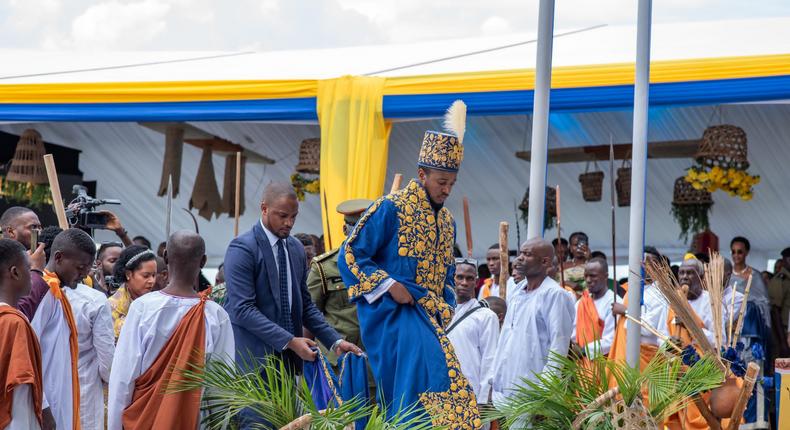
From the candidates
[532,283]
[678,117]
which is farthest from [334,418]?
[678,117]

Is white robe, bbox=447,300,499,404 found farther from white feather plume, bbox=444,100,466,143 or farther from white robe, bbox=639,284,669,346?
white feather plume, bbox=444,100,466,143

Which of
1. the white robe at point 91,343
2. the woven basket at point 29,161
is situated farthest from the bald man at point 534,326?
the woven basket at point 29,161

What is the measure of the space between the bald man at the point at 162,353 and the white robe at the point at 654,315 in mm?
3808

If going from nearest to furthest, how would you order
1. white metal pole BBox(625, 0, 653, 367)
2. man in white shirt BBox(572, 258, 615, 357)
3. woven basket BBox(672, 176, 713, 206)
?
white metal pole BBox(625, 0, 653, 367), man in white shirt BBox(572, 258, 615, 357), woven basket BBox(672, 176, 713, 206)

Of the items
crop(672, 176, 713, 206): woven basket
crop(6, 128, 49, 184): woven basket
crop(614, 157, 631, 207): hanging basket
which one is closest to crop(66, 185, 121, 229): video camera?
crop(6, 128, 49, 184): woven basket

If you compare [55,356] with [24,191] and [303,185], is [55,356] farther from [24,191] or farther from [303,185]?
[303,185]

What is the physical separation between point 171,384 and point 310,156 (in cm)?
761

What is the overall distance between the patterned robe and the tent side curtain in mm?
4011

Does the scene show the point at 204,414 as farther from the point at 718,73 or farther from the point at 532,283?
the point at 718,73

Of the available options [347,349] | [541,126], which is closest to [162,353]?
[347,349]

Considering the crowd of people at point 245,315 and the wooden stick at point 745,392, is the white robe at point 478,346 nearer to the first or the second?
the crowd of people at point 245,315

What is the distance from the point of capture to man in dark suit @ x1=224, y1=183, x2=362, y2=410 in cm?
559

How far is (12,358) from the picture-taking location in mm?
4449

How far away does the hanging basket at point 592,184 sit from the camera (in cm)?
1255
